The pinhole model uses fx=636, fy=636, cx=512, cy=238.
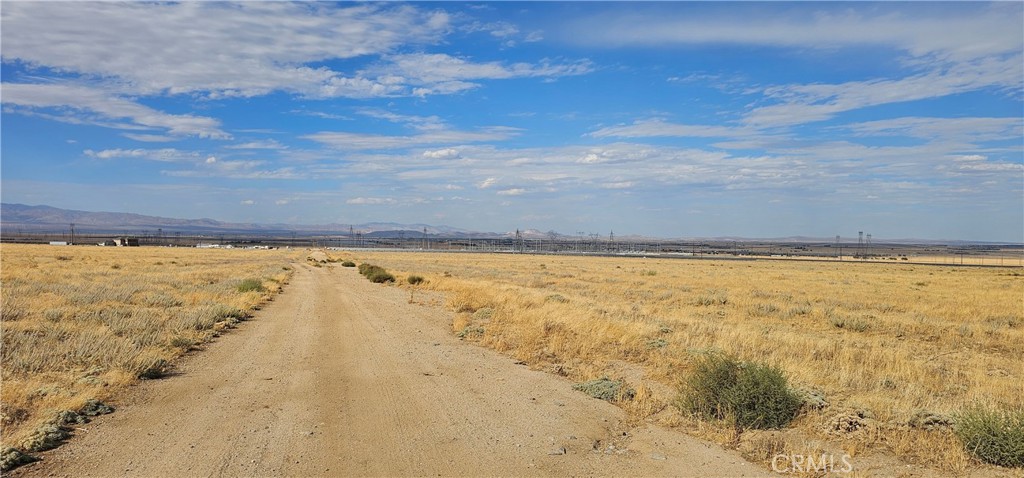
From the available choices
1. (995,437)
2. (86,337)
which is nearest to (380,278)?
(86,337)

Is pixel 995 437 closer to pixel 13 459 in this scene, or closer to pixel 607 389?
pixel 607 389

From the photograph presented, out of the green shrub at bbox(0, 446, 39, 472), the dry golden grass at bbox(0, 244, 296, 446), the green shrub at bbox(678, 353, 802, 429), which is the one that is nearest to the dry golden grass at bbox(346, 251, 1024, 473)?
the green shrub at bbox(678, 353, 802, 429)

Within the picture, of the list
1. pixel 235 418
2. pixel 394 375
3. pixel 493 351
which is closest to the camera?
pixel 235 418

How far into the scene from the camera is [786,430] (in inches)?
307

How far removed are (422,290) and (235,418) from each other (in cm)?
2336

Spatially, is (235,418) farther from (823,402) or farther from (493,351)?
(823,402)

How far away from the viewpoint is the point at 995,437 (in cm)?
673

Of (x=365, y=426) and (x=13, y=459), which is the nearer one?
(x=13, y=459)

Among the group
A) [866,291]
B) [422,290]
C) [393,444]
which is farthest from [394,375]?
[866,291]

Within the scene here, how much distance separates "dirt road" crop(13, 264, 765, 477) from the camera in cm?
646

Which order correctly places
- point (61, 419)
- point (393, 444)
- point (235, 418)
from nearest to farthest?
point (393, 444) → point (61, 419) → point (235, 418)

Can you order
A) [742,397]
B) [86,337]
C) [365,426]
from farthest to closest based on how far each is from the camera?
1. [86,337]
2. [742,397]
3. [365,426]

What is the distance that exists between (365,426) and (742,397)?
4.79m

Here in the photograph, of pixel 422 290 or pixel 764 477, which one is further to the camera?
pixel 422 290
